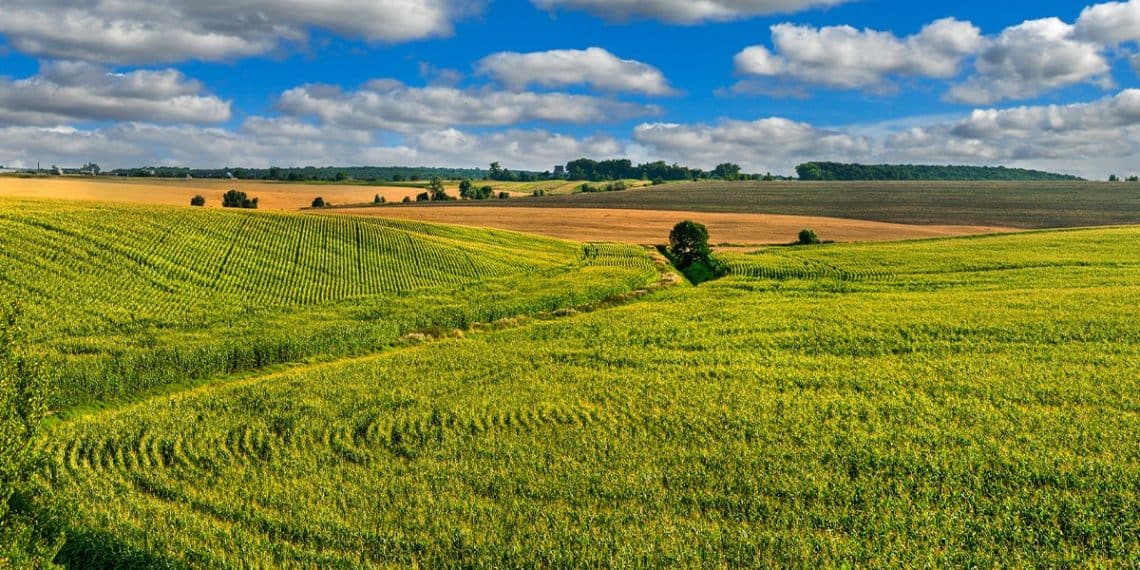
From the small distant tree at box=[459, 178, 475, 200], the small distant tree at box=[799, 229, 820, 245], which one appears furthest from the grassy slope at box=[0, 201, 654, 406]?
the small distant tree at box=[459, 178, 475, 200]

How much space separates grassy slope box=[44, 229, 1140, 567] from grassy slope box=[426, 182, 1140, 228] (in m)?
83.7

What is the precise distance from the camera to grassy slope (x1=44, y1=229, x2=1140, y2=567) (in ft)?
49.4

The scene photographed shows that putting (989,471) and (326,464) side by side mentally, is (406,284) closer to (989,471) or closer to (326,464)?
(326,464)

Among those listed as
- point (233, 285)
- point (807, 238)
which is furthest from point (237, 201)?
point (807, 238)

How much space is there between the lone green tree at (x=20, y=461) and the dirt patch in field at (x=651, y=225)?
73700mm

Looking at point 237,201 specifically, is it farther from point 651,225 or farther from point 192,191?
point 651,225

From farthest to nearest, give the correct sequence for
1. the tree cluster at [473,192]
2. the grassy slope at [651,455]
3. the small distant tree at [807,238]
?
the tree cluster at [473,192] → the small distant tree at [807,238] → the grassy slope at [651,455]

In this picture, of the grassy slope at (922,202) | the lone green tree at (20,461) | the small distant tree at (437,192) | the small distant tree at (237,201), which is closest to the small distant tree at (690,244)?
the grassy slope at (922,202)

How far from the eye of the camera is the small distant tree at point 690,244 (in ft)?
226

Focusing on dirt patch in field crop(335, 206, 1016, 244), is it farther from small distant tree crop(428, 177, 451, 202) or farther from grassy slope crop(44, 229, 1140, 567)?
grassy slope crop(44, 229, 1140, 567)

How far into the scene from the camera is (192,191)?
127062 mm

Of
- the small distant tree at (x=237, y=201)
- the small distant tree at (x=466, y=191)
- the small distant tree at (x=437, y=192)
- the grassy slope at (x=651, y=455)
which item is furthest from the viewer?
the small distant tree at (x=466, y=191)

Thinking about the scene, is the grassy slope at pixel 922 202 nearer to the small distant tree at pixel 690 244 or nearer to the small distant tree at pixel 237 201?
the small distant tree at pixel 237 201

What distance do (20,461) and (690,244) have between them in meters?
60.7
